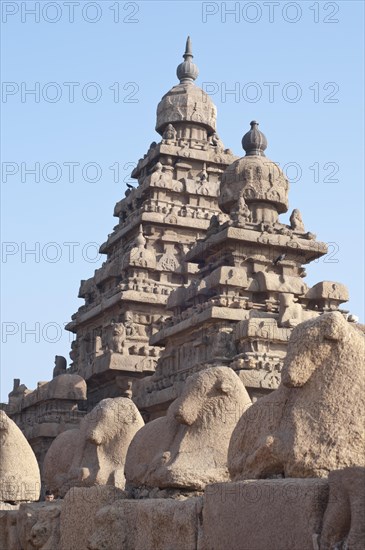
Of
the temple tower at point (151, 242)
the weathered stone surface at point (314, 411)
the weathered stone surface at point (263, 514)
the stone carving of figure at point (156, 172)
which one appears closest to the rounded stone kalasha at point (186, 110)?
the temple tower at point (151, 242)

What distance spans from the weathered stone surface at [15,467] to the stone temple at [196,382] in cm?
3

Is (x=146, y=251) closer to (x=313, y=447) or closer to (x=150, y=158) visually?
(x=150, y=158)

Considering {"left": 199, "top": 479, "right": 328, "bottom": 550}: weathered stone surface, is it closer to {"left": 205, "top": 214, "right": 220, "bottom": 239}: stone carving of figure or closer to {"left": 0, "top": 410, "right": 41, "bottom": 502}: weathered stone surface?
{"left": 0, "top": 410, "right": 41, "bottom": 502}: weathered stone surface

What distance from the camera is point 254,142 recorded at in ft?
97.5

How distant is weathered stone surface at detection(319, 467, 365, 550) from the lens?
4387mm

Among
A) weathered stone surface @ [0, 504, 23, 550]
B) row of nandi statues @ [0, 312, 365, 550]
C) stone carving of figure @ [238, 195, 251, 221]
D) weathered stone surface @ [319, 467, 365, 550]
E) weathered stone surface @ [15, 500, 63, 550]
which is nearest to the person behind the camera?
weathered stone surface @ [319, 467, 365, 550]

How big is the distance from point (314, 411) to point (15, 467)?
632cm

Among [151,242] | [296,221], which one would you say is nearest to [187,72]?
[151,242]

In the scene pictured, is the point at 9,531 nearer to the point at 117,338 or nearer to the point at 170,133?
the point at 117,338

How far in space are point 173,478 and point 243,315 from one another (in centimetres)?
1723

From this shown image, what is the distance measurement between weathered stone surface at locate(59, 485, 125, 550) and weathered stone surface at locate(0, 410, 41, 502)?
3349 millimetres

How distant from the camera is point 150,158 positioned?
38.1m

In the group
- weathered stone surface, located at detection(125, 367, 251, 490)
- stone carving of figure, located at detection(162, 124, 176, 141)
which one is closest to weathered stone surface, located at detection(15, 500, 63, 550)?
weathered stone surface, located at detection(125, 367, 251, 490)

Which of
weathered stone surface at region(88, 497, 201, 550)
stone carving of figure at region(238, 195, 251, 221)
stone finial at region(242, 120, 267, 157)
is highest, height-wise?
stone finial at region(242, 120, 267, 157)
